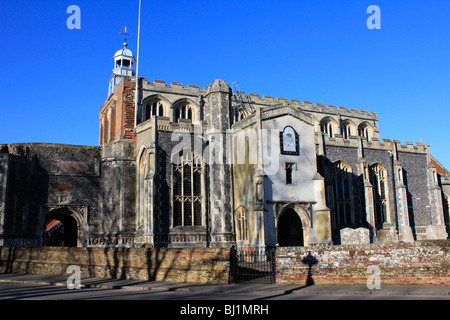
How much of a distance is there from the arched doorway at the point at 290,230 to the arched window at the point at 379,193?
818cm

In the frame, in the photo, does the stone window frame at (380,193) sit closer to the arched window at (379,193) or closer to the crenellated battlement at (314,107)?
the arched window at (379,193)

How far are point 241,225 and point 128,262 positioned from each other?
30.7 feet

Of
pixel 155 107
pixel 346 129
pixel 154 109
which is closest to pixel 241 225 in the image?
pixel 154 109

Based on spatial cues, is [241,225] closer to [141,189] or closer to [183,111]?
[141,189]

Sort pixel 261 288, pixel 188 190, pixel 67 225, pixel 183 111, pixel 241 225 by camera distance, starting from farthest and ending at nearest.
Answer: pixel 183 111, pixel 67 225, pixel 188 190, pixel 241 225, pixel 261 288

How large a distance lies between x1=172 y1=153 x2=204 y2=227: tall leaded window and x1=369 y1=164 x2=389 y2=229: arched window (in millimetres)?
14182

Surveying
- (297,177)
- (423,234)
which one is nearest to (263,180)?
(297,177)

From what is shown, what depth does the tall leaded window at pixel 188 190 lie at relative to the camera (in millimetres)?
23484

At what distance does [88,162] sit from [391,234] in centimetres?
2159

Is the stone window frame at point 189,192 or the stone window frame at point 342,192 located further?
the stone window frame at point 342,192

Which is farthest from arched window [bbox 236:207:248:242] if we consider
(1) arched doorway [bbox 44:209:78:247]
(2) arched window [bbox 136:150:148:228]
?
(1) arched doorway [bbox 44:209:78:247]

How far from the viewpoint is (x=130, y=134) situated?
1146 inches

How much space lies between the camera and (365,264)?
12.5 metres

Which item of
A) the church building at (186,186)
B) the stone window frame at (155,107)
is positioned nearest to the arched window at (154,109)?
the stone window frame at (155,107)
